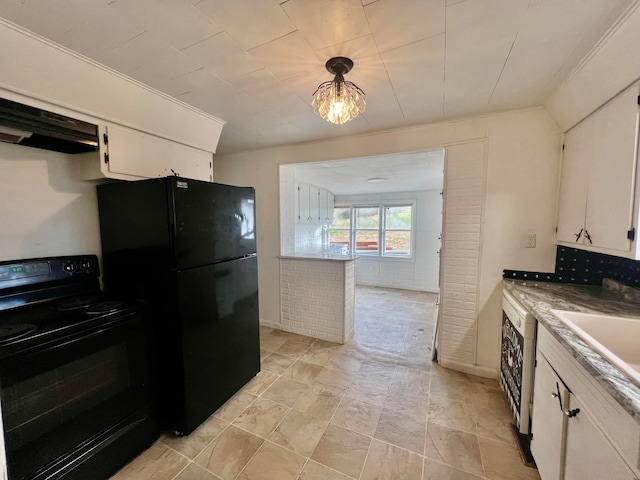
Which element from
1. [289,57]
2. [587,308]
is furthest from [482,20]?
[587,308]

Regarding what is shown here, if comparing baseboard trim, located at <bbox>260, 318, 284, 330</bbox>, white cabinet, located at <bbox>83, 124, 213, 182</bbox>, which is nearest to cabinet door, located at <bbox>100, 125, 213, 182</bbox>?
white cabinet, located at <bbox>83, 124, 213, 182</bbox>

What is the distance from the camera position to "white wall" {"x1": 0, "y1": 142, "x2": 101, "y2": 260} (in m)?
1.45

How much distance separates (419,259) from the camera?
540 centimetres

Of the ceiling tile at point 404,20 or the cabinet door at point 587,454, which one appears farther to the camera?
the ceiling tile at point 404,20

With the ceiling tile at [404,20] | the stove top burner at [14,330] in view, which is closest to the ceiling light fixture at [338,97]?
the ceiling tile at [404,20]

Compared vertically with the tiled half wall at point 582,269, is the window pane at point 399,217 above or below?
above

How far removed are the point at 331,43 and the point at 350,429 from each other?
2.35 metres

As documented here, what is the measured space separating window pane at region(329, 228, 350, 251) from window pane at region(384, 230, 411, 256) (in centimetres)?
94

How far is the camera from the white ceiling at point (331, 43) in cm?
108

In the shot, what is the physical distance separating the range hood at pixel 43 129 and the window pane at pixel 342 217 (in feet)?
16.2

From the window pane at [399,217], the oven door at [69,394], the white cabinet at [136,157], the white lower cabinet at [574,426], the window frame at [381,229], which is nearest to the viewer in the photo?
the white lower cabinet at [574,426]

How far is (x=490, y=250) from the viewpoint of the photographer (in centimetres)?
223

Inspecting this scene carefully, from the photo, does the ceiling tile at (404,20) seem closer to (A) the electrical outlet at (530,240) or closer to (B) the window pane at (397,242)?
(A) the electrical outlet at (530,240)

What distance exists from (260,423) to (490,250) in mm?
2314
